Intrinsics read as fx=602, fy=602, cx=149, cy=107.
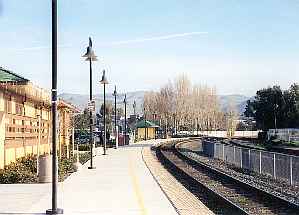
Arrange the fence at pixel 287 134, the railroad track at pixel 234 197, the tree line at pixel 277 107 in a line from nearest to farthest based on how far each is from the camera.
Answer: the railroad track at pixel 234 197, the fence at pixel 287 134, the tree line at pixel 277 107

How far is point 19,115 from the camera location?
2620cm

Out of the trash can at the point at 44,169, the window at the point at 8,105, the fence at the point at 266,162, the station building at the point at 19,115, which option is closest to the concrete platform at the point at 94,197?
the trash can at the point at 44,169

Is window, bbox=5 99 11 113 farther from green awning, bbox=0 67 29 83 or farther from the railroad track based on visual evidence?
the railroad track

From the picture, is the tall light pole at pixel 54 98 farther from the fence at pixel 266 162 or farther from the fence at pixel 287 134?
the fence at pixel 287 134

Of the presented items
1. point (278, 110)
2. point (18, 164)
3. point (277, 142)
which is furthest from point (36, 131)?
point (278, 110)

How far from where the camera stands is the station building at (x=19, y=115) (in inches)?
900

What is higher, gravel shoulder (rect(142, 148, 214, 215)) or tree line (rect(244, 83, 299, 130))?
tree line (rect(244, 83, 299, 130))

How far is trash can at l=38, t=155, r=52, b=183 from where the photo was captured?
67.5 ft

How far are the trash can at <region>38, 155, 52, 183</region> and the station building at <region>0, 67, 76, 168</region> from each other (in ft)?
7.29

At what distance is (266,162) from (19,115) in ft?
36.9

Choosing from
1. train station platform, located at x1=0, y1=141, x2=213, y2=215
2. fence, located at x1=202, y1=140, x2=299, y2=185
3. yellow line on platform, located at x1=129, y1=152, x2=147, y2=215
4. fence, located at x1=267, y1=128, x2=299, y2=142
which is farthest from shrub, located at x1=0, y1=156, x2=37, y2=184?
fence, located at x1=267, y1=128, x2=299, y2=142

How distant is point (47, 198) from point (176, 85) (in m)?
149

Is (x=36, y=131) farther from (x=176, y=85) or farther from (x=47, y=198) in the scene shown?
(x=176, y=85)

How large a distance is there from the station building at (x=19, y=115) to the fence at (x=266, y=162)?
9.63 metres
